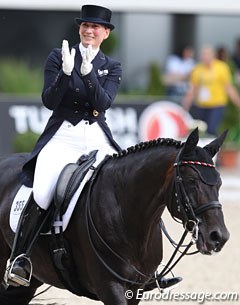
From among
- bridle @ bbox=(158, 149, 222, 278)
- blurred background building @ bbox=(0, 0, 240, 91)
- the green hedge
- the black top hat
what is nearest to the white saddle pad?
bridle @ bbox=(158, 149, 222, 278)

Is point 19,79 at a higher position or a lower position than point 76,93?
lower

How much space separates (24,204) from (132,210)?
870 millimetres

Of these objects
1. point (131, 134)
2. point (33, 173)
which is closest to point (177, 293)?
point (33, 173)

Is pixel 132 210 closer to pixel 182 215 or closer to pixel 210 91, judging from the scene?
pixel 182 215

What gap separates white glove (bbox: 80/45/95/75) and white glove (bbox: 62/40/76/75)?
7cm

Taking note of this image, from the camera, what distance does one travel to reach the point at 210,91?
1552cm

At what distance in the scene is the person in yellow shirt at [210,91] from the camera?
50.8 ft

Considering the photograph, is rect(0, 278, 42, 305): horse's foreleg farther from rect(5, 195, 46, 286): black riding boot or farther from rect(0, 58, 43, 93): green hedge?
rect(0, 58, 43, 93): green hedge

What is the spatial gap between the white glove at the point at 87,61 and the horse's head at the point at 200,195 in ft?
2.51

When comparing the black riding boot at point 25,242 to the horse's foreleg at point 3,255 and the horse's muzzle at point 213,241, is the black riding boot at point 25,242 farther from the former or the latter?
the horse's muzzle at point 213,241

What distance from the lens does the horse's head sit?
16.2 ft

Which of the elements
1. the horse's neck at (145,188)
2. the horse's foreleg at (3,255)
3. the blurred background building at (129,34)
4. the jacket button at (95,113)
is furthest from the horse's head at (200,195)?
the blurred background building at (129,34)

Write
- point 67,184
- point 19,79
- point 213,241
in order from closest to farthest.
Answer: point 213,241
point 67,184
point 19,79

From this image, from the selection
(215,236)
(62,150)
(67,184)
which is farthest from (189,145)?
(62,150)
